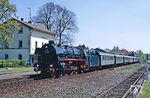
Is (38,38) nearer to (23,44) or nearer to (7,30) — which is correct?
(23,44)

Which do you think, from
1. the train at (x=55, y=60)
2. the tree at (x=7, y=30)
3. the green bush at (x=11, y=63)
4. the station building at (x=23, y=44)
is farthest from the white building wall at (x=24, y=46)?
the train at (x=55, y=60)

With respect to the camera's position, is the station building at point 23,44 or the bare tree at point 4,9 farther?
the station building at point 23,44

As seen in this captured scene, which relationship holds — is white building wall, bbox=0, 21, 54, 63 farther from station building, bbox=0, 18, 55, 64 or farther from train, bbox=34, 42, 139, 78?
train, bbox=34, 42, 139, 78

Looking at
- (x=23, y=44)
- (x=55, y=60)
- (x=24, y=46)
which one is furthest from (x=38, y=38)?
(x=55, y=60)

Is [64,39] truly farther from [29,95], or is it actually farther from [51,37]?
[29,95]

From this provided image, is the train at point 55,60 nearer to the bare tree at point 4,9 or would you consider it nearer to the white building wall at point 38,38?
the bare tree at point 4,9

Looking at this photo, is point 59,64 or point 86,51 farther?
point 86,51

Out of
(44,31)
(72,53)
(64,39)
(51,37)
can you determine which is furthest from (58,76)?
(64,39)

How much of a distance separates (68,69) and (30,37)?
39.8 m

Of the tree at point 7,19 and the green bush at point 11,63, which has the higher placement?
the tree at point 7,19

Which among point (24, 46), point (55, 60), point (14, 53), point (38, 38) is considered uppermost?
point (38, 38)

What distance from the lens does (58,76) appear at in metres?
32.8

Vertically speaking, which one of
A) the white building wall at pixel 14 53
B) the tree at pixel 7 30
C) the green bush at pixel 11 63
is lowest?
the green bush at pixel 11 63

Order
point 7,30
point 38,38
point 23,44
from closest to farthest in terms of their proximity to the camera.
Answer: point 7,30 → point 23,44 → point 38,38
